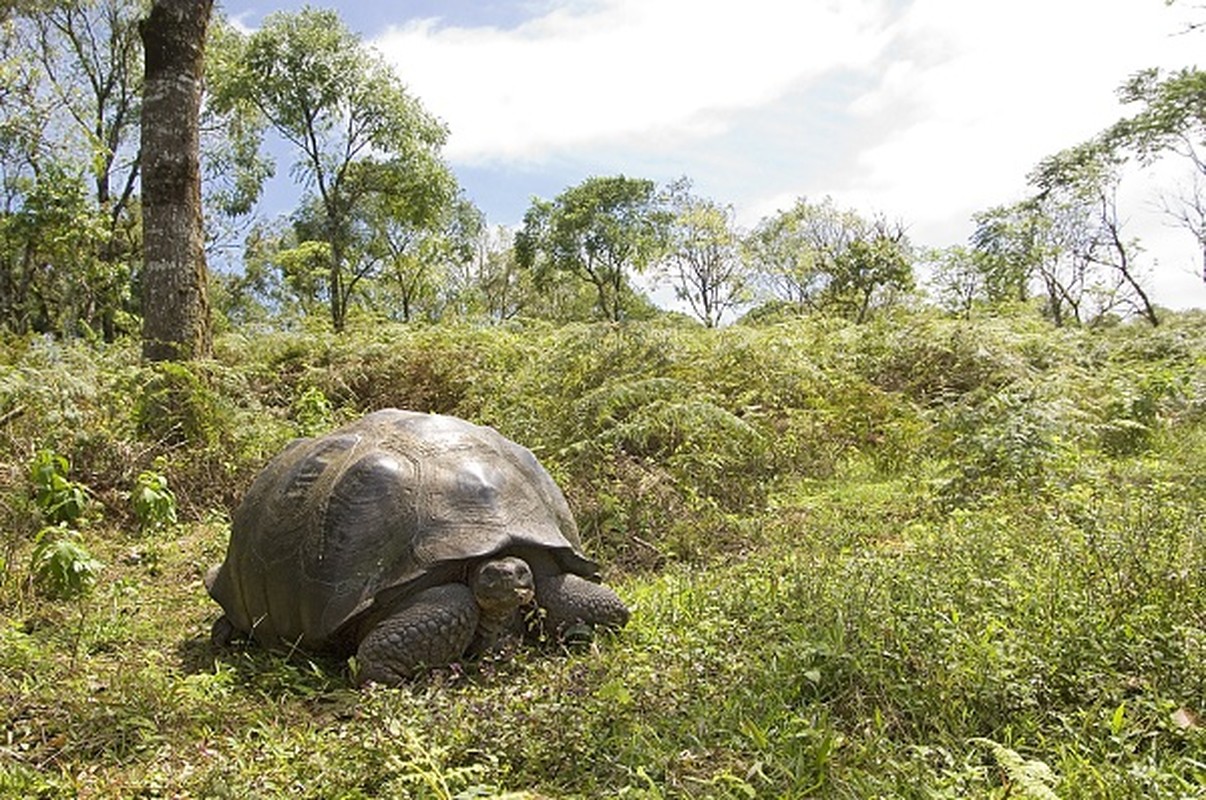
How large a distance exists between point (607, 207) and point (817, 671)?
47.5 m

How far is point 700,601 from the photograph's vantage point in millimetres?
4219

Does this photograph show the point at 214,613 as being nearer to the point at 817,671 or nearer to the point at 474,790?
the point at 474,790

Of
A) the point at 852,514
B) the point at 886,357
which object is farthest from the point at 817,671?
the point at 886,357

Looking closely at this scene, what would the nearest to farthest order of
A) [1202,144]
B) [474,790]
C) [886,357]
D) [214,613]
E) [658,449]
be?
[474,790], [214,613], [658,449], [886,357], [1202,144]

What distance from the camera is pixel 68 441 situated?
7086 mm

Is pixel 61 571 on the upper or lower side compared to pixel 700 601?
upper

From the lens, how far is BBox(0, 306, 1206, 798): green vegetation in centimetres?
270

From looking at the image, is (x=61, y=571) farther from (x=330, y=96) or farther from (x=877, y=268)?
(x=877, y=268)

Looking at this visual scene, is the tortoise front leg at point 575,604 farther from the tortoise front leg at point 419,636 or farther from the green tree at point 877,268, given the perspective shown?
the green tree at point 877,268

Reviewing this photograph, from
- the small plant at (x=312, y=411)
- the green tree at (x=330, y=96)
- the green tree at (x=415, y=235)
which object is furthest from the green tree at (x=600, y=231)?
the small plant at (x=312, y=411)

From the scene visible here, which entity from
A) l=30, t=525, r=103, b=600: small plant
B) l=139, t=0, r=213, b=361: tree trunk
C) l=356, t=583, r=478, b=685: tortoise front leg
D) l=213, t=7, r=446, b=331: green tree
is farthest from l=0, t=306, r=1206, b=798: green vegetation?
l=213, t=7, r=446, b=331: green tree

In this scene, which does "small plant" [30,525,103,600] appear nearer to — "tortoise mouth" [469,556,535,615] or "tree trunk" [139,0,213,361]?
"tortoise mouth" [469,556,535,615]

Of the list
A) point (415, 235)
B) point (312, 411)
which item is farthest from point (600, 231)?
point (312, 411)

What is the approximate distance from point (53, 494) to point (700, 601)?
4603 mm
